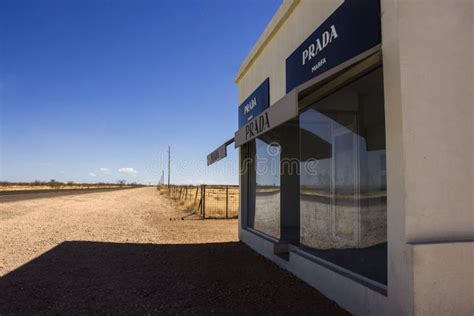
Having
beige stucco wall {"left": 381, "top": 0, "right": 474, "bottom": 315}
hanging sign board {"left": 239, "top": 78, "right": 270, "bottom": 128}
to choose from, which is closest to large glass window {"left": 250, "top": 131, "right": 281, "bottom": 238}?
hanging sign board {"left": 239, "top": 78, "right": 270, "bottom": 128}

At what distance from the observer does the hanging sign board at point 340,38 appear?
4545 millimetres

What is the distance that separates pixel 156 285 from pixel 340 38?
4.59 metres

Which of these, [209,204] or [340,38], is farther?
[209,204]

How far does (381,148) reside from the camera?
194 inches

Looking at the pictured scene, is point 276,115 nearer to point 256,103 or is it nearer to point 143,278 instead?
point 143,278

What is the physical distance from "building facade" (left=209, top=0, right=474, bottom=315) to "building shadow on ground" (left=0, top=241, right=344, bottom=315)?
549mm

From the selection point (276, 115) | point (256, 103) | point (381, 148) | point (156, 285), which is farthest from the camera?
point (256, 103)

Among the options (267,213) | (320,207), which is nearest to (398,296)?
(320,207)

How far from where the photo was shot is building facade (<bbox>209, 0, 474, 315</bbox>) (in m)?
3.81

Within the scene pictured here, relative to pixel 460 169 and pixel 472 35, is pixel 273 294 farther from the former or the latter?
pixel 472 35

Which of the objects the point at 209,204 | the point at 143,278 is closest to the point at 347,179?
the point at 143,278

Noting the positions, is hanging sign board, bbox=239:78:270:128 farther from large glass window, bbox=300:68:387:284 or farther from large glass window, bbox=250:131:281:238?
large glass window, bbox=300:68:387:284

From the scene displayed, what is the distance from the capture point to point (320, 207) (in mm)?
6625

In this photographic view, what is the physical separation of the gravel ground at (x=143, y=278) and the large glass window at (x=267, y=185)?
741 mm
